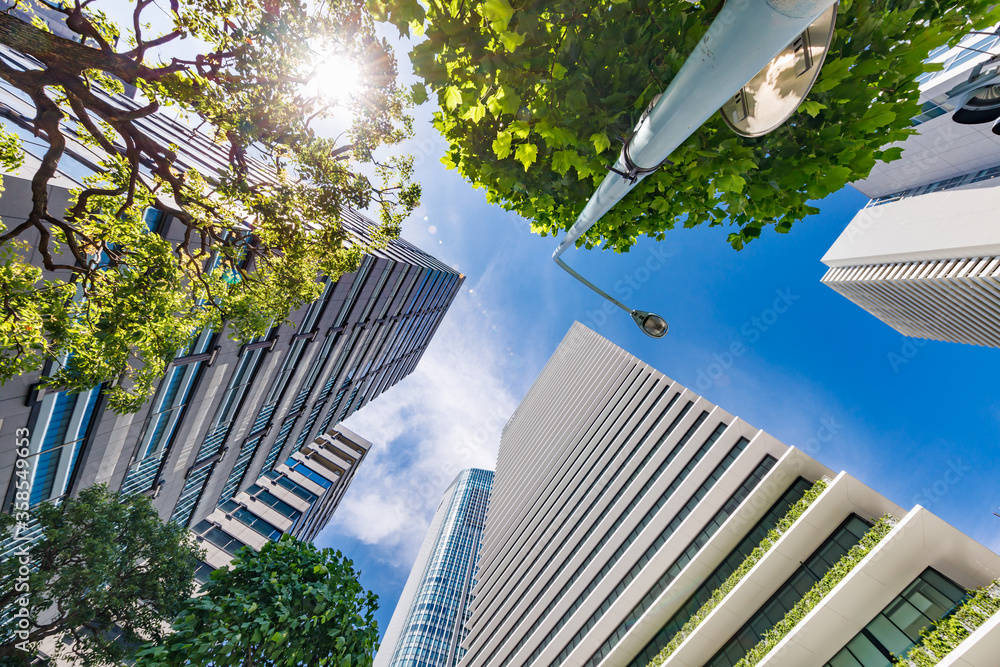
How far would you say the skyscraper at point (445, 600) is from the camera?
6681 centimetres

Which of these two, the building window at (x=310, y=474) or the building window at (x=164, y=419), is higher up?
the building window at (x=164, y=419)

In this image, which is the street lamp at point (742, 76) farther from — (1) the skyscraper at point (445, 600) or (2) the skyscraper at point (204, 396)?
(1) the skyscraper at point (445, 600)

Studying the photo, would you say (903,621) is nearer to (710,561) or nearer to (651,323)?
(710,561)

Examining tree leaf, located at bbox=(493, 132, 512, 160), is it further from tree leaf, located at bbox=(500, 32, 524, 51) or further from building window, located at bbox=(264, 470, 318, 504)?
building window, located at bbox=(264, 470, 318, 504)

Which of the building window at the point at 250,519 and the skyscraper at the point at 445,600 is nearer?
the building window at the point at 250,519

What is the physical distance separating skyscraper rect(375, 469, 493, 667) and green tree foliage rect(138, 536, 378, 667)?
6276 centimetres

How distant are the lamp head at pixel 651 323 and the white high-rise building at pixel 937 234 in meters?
44.5

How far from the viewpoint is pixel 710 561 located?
690 inches

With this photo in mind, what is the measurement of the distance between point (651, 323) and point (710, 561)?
1815 cm

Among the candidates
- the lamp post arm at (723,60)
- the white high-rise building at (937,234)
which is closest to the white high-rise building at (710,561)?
the lamp post arm at (723,60)

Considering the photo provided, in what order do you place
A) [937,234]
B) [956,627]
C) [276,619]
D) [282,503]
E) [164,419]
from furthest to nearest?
[937,234] < [282,503] < [164,419] < [956,627] < [276,619]

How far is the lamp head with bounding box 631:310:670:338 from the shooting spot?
6.06m

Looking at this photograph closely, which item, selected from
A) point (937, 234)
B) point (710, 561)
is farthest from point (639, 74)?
point (937, 234)

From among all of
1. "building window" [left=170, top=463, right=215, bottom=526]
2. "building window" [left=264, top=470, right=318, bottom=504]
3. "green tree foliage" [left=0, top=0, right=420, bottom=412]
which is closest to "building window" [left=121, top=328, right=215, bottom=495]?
"building window" [left=170, top=463, right=215, bottom=526]
